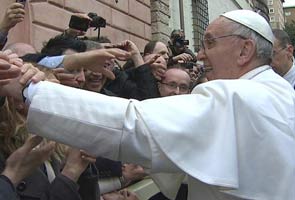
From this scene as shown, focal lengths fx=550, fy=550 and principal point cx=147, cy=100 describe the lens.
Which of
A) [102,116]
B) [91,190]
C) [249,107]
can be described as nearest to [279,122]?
[249,107]

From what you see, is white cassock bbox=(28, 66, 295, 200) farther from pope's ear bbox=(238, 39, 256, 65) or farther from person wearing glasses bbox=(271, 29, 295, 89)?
person wearing glasses bbox=(271, 29, 295, 89)

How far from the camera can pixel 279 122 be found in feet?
6.56

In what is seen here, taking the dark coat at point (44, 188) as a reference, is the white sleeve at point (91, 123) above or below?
above

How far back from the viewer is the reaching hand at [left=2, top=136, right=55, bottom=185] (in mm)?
1938

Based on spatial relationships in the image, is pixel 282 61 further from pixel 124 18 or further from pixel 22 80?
pixel 124 18

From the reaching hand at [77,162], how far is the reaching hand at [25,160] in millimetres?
225

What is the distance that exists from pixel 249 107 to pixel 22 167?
831 mm

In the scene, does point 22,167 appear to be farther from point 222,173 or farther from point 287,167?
point 287,167

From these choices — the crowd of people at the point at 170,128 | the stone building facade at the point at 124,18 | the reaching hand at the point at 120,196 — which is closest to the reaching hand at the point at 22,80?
the crowd of people at the point at 170,128

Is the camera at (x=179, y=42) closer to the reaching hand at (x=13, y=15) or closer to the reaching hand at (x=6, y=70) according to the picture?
the reaching hand at (x=13, y=15)

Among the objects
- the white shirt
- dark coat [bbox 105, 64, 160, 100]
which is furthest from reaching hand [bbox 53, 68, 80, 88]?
the white shirt

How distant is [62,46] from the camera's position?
3176 millimetres

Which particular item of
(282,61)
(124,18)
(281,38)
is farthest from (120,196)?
(124,18)

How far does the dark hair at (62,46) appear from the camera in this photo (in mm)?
3109
